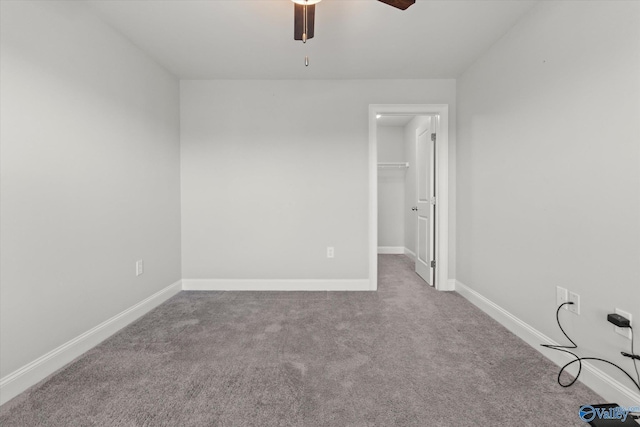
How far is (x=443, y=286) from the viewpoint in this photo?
311cm

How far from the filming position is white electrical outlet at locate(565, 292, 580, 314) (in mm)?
1616

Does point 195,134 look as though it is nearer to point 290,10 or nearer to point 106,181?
point 106,181

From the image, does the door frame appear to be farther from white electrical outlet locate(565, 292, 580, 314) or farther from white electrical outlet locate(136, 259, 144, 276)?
white electrical outlet locate(136, 259, 144, 276)

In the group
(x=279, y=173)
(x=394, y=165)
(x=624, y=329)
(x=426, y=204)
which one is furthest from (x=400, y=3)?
(x=394, y=165)

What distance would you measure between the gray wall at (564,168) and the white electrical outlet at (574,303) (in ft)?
0.12

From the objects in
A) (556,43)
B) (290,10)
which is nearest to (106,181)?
(290,10)

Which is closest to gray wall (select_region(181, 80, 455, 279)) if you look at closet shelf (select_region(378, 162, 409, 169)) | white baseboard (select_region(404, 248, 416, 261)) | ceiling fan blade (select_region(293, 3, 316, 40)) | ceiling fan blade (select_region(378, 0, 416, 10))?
ceiling fan blade (select_region(293, 3, 316, 40))

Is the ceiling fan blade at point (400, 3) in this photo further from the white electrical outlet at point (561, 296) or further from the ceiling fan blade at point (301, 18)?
the white electrical outlet at point (561, 296)

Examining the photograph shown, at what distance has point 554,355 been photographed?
1.75 metres

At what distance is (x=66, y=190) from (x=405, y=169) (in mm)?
4845

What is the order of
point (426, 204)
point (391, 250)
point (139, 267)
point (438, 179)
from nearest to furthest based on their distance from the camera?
point (139, 267)
point (438, 179)
point (426, 204)
point (391, 250)

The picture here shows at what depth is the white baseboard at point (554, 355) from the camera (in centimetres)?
136

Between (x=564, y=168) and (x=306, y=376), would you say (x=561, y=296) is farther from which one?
(x=306, y=376)

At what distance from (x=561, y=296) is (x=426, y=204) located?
1816 mm
